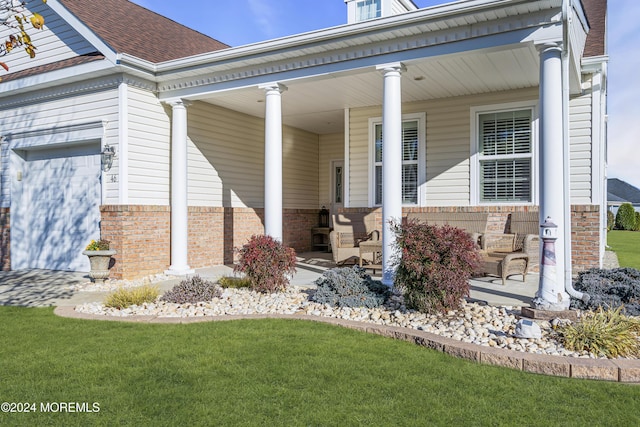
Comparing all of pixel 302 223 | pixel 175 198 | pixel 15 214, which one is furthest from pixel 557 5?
pixel 15 214

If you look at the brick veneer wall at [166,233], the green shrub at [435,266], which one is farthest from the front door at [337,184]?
the green shrub at [435,266]

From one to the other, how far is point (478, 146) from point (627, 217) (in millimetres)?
22980

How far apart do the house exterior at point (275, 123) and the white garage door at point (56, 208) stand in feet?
0.12

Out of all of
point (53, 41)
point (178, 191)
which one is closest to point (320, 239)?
point (178, 191)

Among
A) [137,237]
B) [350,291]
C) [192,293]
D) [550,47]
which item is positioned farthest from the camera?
[137,237]

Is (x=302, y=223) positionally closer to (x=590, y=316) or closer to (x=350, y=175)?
(x=350, y=175)

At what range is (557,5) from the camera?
5273 millimetres

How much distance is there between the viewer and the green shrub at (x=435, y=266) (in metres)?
4.70

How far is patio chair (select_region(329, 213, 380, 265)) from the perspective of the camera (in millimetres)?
8164

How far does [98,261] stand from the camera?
295 inches

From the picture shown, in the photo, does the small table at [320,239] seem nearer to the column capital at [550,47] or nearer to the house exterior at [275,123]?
the house exterior at [275,123]

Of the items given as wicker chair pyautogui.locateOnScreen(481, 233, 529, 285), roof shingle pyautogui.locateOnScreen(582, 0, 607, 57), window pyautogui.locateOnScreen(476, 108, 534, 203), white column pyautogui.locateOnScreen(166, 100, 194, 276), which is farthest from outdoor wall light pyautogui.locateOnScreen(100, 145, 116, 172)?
roof shingle pyautogui.locateOnScreen(582, 0, 607, 57)

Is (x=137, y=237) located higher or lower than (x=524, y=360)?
higher

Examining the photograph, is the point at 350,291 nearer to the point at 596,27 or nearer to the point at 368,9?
the point at 368,9
